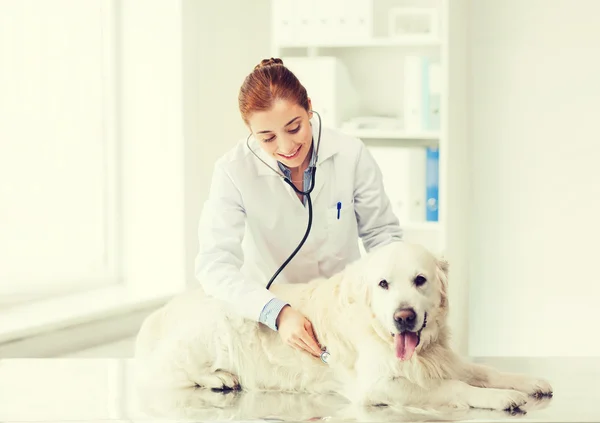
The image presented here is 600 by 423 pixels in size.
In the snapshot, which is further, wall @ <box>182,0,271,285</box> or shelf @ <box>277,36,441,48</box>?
wall @ <box>182,0,271,285</box>

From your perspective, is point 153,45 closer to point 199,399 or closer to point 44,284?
point 44,284

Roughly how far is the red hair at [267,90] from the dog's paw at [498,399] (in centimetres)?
67

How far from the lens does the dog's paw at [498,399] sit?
1278 millimetres

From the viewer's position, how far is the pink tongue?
1.32m

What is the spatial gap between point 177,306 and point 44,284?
152cm

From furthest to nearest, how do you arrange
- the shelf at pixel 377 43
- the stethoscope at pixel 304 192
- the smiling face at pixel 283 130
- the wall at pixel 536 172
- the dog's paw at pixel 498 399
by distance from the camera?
the wall at pixel 536 172
the shelf at pixel 377 43
the stethoscope at pixel 304 192
the smiling face at pixel 283 130
the dog's paw at pixel 498 399

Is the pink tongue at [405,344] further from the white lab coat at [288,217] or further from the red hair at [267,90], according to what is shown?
the red hair at [267,90]

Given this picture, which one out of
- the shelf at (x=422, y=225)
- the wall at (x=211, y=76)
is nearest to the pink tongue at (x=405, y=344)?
the shelf at (x=422, y=225)

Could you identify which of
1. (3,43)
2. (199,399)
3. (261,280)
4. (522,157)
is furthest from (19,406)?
(522,157)

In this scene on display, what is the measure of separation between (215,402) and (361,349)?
29 cm

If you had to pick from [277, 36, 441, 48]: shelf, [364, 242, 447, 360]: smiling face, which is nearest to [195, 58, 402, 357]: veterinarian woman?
[364, 242, 447, 360]: smiling face

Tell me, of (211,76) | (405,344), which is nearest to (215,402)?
(405,344)

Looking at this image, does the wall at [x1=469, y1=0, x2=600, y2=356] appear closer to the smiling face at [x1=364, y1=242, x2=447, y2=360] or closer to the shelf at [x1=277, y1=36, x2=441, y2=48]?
the shelf at [x1=277, y1=36, x2=441, y2=48]

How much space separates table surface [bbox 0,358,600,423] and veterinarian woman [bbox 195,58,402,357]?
0.20 meters
